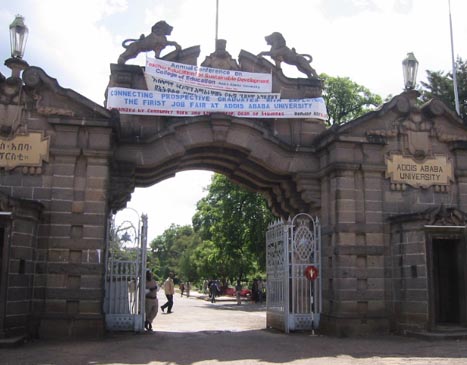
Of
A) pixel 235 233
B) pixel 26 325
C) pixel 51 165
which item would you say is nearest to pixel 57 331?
pixel 26 325

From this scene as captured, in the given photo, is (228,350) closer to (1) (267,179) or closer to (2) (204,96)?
(1) (267,179)

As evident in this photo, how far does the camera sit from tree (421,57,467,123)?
92.7ft

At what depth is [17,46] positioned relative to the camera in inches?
518

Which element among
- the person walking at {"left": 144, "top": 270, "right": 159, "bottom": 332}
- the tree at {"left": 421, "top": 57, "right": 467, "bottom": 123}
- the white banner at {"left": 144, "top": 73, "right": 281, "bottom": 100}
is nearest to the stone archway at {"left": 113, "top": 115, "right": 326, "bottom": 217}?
the white banner at {"left": 144, "top": 73, "right": 281, "bottom": 100}

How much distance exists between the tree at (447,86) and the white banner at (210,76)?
54.6ft

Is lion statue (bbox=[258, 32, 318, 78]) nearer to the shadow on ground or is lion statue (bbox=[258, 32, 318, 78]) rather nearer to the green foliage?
the shadow on ground

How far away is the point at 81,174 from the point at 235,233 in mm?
18566

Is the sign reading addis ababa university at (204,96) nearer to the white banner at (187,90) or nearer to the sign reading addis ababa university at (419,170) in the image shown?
the white banner at (187,90)

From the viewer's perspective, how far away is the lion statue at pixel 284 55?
15211mm

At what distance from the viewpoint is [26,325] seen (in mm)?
11617

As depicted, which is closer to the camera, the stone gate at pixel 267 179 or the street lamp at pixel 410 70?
the stone gate at pixel 267 179

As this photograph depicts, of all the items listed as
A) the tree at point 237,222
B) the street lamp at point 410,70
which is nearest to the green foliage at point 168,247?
the tree at point 237,222

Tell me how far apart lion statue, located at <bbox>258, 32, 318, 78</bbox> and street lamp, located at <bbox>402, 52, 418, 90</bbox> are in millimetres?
2387

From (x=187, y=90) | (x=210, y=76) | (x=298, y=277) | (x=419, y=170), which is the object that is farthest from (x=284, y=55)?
(x=298, y=277)
